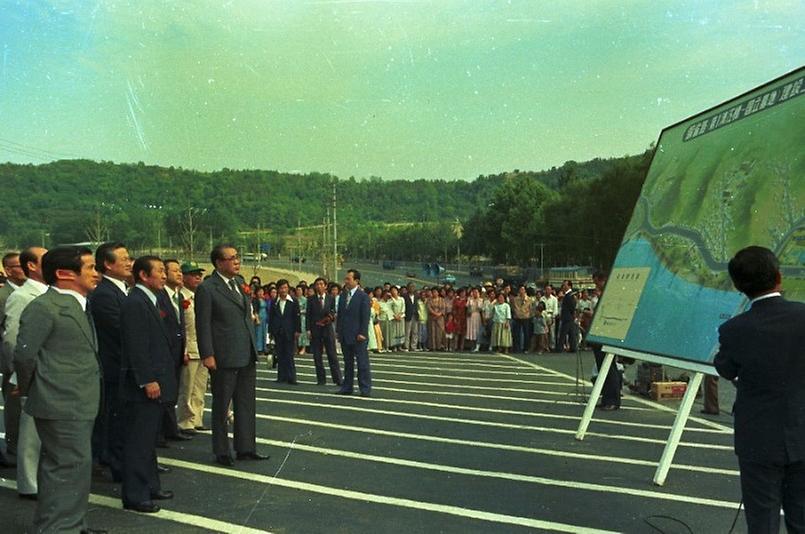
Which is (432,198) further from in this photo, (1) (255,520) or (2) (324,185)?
(1) (255,520)

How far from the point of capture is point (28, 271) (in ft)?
22.6

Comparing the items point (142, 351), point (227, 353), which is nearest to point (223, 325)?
point (227, 353)

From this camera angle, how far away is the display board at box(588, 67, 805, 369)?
603 cm

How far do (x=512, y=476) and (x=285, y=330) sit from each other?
28.0 feet

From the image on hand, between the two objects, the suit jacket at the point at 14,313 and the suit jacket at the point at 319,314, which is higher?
the suit jacket at the point at 14,313

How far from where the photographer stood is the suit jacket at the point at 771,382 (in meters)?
4.02

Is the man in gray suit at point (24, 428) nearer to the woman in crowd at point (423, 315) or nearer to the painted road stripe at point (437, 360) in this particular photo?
the painted road stripe at point (437, 360)

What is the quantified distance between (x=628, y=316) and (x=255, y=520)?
4472 millimetres

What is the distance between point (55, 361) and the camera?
201 inches

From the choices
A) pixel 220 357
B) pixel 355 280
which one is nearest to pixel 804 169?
pixel 220 357

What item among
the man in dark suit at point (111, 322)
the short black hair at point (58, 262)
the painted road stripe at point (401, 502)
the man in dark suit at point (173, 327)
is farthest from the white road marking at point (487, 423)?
the short black hair at point (58, 262)

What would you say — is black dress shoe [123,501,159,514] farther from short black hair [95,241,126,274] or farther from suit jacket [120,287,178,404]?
short black hair [95,241,126,274]

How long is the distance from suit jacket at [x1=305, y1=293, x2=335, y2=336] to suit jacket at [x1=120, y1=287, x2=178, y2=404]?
8.41m

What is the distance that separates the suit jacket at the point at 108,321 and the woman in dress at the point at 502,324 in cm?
1657
